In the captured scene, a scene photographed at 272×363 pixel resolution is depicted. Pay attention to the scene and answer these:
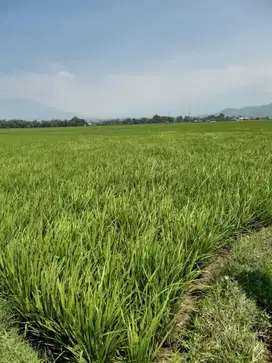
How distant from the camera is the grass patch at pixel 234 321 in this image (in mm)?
1706

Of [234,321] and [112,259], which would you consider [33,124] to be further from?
[234,321]

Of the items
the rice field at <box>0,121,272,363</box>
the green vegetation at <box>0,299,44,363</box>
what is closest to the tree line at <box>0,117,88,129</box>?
the rice field at <box>0,121,272,363</box>

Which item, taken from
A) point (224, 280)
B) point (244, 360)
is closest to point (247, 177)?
point (224, 280)

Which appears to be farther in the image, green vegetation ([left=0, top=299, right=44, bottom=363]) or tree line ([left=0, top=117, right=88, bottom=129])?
tree line ([left=0, top=117, right=88, bottom=129])

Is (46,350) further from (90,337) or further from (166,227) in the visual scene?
(166,227)

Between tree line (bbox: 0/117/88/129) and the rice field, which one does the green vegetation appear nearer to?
the rice field

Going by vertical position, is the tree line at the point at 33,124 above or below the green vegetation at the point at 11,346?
below

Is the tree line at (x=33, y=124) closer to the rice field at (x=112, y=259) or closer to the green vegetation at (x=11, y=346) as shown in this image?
the rice field at (x=112, y=259)

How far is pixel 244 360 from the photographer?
166 cm

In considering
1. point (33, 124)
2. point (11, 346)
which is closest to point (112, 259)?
point (11, 346)

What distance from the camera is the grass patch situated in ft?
5.60

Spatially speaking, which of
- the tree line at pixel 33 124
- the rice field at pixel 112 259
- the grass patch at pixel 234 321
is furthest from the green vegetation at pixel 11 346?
the tree line at pixel 33 124

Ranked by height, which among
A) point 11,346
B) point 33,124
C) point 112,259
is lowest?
point 33,124

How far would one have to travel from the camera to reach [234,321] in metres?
1.94
